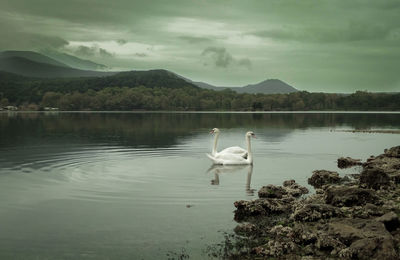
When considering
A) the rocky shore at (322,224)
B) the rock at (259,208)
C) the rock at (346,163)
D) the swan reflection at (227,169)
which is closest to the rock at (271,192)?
the rocky shore at (322,224)

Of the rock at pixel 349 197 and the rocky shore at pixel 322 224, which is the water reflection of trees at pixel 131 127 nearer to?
the rocky shore at pixel 322 224

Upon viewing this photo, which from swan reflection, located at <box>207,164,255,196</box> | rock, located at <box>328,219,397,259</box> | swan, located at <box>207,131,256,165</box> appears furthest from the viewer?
swan, located at <box>207,131,256,165</box>

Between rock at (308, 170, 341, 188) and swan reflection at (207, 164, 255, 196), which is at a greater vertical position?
rock at (308, 170, 341, 188)

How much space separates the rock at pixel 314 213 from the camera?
40.9 ft

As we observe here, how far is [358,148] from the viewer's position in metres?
35.1

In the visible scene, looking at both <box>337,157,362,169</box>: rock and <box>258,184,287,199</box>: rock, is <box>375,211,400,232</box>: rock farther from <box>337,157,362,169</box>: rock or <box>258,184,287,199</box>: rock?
<box>337,157,362,169</box>: rock

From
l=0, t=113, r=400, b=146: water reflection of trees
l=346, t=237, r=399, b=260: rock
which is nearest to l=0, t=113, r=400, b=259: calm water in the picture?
l=346, t=237, r=399, b=260: rock

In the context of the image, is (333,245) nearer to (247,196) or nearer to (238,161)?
(247,196)

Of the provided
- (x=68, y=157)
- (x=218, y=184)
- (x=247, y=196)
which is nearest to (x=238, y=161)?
(x=218, y=184)

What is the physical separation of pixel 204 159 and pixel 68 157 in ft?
28.5

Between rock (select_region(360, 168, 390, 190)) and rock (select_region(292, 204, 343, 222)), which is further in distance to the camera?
rock (select_region(360, 168, 390, 190))

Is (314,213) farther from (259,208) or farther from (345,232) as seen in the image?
(345,232)

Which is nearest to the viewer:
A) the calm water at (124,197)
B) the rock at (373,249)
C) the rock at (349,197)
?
the rock at (373,249)

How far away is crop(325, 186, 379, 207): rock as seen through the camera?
14.0 meters
